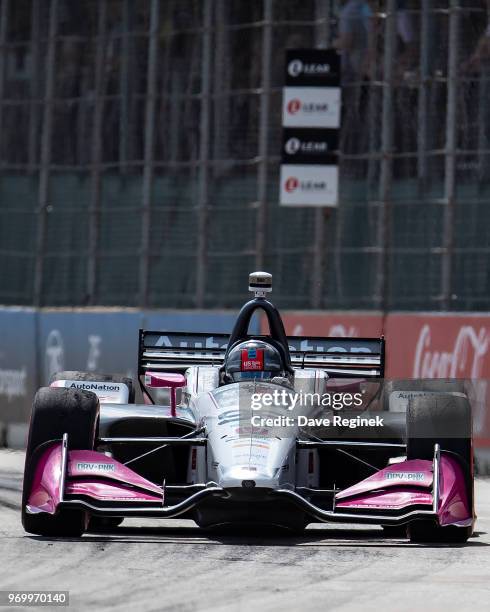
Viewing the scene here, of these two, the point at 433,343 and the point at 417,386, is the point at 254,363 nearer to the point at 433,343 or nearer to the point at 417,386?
the point at 417,386

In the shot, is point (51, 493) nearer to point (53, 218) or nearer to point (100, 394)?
point (100, 394)

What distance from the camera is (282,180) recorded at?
19.3 m

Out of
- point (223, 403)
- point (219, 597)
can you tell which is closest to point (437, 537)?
point (223, 403)

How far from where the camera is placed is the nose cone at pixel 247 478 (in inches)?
384

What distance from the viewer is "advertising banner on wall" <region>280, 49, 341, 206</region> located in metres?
18.9

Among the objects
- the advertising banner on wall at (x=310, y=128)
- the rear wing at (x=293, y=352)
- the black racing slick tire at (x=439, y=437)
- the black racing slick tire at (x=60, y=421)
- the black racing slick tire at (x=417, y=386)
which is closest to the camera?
the black racing slick tire at (x=439, y=437)

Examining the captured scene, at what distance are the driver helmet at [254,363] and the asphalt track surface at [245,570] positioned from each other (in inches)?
46.5

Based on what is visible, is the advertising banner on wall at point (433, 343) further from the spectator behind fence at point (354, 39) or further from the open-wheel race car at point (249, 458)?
the open-wheel race car at point (249, 458)

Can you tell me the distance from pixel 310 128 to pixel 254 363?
Result: 7.74 metres

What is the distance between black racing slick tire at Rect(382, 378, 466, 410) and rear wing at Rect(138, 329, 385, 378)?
0.26 meters

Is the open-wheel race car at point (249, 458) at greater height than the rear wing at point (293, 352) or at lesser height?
lesser

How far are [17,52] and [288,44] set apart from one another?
12.6 feet

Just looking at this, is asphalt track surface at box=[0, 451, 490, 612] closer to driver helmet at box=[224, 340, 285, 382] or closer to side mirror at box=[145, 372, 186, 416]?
driver helmet at box=[224, 340, 285, 382]

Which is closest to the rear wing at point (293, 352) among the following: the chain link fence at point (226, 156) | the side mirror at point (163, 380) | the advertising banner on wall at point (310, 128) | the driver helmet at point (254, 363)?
the side mirror at point (163, 380)
